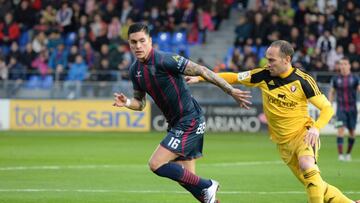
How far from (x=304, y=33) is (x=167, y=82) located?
70.1ft

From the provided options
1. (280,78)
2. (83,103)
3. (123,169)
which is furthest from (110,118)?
(280,78)

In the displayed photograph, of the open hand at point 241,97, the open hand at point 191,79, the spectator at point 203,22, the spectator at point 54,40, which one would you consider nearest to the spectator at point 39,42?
the spectator at point 54,40

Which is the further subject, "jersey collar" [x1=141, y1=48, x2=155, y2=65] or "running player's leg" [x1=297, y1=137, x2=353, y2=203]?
"jersey collar" [x1=141, y1=48, x2=155, y2=65]

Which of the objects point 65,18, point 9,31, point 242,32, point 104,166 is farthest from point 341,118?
point 9,31

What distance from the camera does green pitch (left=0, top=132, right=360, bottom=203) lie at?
1312 centimetres

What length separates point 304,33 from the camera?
31.4m

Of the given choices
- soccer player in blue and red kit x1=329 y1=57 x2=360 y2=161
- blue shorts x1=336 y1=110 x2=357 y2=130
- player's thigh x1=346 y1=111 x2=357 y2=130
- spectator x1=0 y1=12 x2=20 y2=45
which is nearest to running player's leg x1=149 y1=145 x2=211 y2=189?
soccer player in blue and red kit x1=329 y1=57 x2=360 y2=161

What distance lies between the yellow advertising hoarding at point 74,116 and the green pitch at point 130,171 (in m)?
2.53

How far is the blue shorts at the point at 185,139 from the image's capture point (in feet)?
35.1

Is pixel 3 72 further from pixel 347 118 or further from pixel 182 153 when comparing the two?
pixel 182 153

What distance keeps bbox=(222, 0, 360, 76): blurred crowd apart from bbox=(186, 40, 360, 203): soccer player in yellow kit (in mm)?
18414

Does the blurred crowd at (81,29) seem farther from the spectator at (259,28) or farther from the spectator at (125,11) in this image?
the spectator at (259,28)

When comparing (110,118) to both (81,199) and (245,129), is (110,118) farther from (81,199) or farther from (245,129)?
(81,199)

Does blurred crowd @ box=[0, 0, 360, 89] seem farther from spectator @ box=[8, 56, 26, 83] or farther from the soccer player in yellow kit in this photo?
the soccer player in yellow kit
